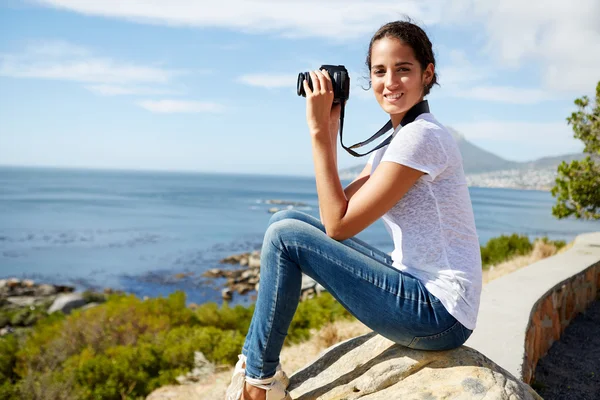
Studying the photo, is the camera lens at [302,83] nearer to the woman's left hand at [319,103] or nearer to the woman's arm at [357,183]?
the woman's left hand at [319,103]

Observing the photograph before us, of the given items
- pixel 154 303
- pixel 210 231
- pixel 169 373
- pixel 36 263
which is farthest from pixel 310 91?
pixel 210 231

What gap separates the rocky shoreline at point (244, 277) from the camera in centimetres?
1597

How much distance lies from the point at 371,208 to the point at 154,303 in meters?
7.06

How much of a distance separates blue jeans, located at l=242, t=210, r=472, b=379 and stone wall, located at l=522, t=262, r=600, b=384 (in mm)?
1340

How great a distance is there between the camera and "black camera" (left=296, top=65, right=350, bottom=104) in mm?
2189

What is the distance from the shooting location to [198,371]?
555 centimetres

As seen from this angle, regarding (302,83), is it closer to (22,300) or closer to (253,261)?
(22,300)

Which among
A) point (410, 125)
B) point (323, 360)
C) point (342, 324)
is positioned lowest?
point (342, 324)

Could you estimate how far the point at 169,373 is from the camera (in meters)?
5.56

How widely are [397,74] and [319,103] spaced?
0.36 metres

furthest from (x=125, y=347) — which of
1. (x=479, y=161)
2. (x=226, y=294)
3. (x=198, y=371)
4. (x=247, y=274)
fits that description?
(x=479, y=161)

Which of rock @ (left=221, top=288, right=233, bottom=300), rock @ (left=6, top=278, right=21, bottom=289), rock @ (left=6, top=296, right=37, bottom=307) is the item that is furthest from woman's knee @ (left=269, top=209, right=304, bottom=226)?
rock @ (left=6, top=278, right=21, bottom=289)

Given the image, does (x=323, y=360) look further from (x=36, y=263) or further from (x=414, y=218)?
(x=36, y=263)

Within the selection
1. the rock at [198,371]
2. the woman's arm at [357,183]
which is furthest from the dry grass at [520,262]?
the woman's arm at [357,183]
